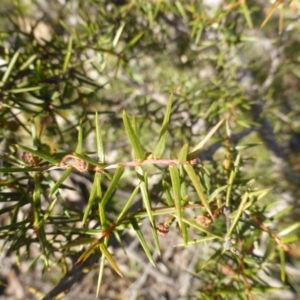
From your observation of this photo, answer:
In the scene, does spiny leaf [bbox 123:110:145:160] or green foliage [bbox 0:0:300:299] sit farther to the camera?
green foliage [bbox 0:0:300:299]

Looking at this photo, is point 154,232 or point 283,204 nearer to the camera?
point 154,232

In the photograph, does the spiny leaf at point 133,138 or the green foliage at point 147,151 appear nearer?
the spiny leaf at point 133,138

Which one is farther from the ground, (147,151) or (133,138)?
(147,151)

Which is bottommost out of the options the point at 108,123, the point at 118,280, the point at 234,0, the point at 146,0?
the point at 118,280

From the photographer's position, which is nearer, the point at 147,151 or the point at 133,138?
the point at 133,138

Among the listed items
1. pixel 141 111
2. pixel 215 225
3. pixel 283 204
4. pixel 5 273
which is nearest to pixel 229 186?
pixel 215 225

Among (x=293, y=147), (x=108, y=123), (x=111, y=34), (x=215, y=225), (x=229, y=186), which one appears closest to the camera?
(x=229, y=186)

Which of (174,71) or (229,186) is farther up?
(174,71)

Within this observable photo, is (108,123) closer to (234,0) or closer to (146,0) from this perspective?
(146,0)
